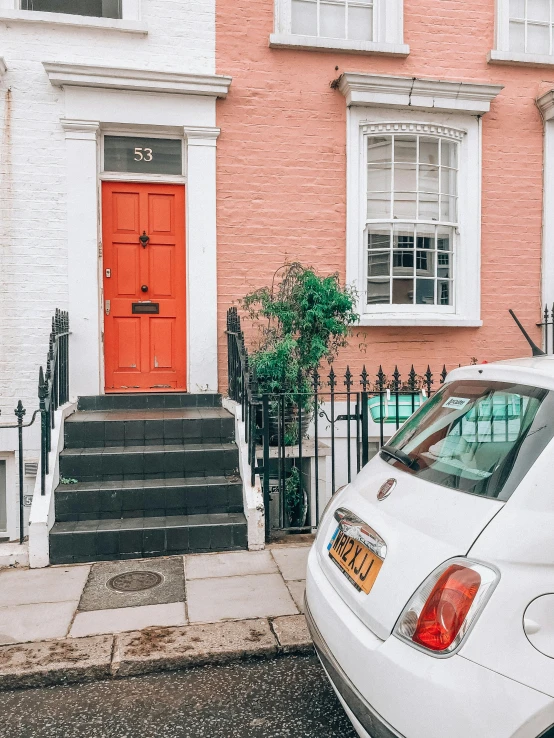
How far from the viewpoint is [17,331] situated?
728 centimetres

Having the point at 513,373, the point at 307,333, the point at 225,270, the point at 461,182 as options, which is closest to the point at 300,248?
the point at 225,270

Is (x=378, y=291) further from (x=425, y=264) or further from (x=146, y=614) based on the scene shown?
(x=146, y=614)

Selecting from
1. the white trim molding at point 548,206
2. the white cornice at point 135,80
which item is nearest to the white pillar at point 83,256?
the white cornice at point 135,80

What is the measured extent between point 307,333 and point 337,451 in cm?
167

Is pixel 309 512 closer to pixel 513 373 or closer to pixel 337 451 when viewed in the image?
pixel 337 451

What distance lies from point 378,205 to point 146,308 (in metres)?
3.17

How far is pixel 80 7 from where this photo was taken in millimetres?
7508

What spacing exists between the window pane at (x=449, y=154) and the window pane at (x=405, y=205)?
2.14 feet

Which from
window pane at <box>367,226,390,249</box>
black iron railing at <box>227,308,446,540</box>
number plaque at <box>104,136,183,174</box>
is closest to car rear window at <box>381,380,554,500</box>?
black iron railing at <box>227,308,446,540</box>

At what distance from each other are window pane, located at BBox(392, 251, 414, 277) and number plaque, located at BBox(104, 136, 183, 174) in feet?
9.43

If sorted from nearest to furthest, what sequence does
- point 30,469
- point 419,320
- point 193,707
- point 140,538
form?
point 193,707 → point 140,538 → point 30,469 → point 419,320

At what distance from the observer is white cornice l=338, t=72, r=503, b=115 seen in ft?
25.5

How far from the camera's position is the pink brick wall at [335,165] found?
7746 millimetres

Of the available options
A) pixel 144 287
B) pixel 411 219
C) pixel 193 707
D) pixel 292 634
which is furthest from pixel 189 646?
pixel 411 219
